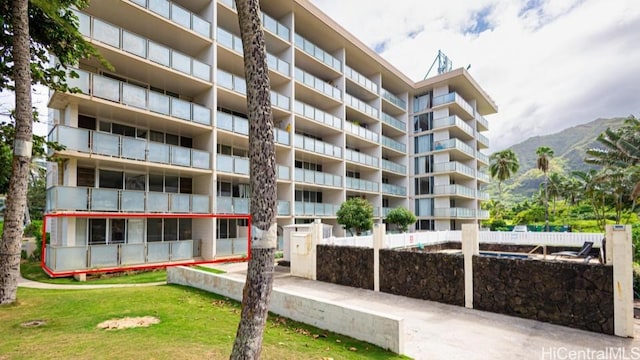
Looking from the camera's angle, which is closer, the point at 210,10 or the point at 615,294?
the point at 615,294

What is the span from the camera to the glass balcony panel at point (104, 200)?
1458 cm

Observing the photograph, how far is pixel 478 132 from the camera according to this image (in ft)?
147

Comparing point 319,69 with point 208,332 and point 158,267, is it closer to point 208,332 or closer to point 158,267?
point 158,267

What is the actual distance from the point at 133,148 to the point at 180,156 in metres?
2.31

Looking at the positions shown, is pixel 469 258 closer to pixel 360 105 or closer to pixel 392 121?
pixel 360 105

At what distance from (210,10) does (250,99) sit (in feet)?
60.4

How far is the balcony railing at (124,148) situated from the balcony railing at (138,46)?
4.24m

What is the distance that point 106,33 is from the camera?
15.4m

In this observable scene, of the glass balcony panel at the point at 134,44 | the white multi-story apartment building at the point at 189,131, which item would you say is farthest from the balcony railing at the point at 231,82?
the glass balcony panel at the point at 134,44

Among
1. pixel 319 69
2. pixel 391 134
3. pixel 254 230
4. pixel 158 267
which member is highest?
pixel 319 69

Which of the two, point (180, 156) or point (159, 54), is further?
point (180, 156)

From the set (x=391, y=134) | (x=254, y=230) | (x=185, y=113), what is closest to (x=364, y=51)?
(x=391, y=134)

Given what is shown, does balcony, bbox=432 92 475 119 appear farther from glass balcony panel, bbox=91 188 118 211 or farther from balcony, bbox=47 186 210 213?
glass balcony panel, bbox=91 188 118 211

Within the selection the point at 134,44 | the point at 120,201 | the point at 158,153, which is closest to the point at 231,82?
the point at 134,44
